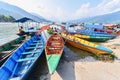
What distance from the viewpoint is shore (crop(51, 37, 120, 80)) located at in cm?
845

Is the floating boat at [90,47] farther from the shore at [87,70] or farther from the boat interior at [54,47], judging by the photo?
the boat interior at [54,47]

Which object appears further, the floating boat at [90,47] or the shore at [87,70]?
the floating boat at [90,47]

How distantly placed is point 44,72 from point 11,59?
6.87 ft

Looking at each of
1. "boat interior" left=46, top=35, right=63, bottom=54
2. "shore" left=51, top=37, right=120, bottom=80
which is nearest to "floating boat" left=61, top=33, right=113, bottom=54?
"shore" left=51, top=37, right=120, bottom=80

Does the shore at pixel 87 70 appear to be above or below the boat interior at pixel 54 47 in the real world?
below

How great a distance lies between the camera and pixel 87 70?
9.40 m

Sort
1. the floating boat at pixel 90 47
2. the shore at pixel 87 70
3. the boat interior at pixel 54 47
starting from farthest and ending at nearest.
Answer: the floating boat at pixel 90 47 → the boat interior at pixel 54 47 → the shore at pixel 87 70

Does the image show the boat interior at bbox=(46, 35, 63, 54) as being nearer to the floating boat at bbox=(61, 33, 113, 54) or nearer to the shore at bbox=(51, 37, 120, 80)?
the shore at bbox=(51, 37, 120, 80)

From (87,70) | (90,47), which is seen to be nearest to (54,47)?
(90,47)

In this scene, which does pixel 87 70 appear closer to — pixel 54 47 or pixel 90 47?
pixel 54 47

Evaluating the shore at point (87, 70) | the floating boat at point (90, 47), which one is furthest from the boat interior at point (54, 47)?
the floating boat at point (90, 47)

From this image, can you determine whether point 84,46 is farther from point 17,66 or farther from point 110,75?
point 17,66

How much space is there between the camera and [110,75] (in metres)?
8.75

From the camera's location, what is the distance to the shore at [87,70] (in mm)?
8445
